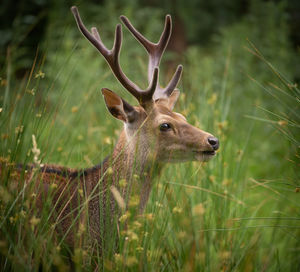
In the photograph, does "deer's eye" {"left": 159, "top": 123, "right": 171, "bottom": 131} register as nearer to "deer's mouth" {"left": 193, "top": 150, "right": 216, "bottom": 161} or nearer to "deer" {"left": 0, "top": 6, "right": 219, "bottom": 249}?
"deer" {"left": 0, "top": 6, "right": 219, "bottom": 249}

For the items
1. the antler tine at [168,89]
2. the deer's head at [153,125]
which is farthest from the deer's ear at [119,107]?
the antler tine at [168,89]

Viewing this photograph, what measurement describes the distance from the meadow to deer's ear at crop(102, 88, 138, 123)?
0.75 ft

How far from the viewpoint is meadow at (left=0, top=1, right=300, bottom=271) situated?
2072 mm

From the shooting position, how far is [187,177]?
10.4ft

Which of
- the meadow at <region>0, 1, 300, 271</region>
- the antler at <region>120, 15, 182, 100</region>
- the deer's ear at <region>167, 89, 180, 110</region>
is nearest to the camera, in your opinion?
the meadow at <region>0, 1, 300, 271</region>

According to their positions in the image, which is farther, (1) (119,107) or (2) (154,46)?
(2) (154,46)

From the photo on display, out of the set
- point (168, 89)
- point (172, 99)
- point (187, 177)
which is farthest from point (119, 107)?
point (187, 177)

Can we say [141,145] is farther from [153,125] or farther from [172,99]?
[172,99]

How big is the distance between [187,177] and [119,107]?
808 millimetres

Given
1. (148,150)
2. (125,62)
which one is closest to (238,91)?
(125,62)

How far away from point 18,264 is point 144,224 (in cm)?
70

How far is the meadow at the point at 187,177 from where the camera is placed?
207cm

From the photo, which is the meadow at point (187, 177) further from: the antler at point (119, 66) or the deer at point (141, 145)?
the antler at point (119, 66)

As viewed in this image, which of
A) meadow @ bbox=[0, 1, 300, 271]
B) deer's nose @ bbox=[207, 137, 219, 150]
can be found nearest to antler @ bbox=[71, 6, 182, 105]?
meadow @ bbox=[0, 1, 300, 271]
